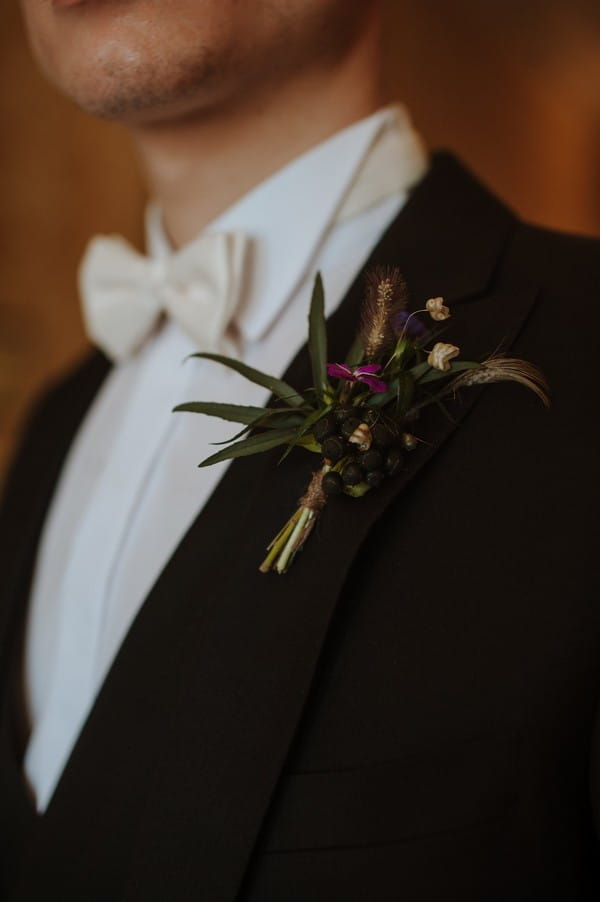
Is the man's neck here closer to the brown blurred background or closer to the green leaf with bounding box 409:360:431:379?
the green leaf with bounding box 409:360:431:379

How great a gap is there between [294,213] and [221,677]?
22.0 inches

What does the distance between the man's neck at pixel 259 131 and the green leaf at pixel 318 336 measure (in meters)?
0.35

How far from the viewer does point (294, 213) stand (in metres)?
1.09

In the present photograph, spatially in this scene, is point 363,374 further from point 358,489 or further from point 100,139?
point 100,139

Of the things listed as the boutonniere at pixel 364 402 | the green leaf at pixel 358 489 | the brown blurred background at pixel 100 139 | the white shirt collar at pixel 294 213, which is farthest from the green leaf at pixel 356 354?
the brown blurred background at pixel 100 139

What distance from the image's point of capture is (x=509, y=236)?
103cm

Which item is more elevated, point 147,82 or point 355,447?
point 147,82

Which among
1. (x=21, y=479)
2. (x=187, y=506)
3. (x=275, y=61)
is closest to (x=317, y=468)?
(x=187, y=506)

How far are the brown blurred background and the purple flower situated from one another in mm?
1737

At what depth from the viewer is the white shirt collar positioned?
1.07 m

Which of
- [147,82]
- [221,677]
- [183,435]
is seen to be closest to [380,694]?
[221,677]

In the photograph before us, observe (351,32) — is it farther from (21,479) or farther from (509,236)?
(21,479)

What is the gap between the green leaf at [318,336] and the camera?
2.71ft

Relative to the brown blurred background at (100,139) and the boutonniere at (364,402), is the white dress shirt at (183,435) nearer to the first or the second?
the boutonniere at (364,402)
